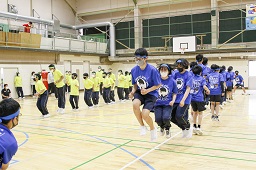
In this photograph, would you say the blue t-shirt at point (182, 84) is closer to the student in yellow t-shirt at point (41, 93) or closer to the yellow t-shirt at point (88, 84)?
the student in yellow t-shirt at point (41, 93)

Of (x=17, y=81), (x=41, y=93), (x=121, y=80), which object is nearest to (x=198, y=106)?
(x=41, y=93)

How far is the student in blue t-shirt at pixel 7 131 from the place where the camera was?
7.45 feet

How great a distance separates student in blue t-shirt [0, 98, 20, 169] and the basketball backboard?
21365 millimetres

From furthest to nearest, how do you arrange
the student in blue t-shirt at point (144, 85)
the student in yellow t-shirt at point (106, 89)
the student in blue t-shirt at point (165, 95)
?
1. the student in yellow t-shirt at point (106, 89)
2. the student in blue t-shirt at point (165, 95)
3. the student in blue t-shirt at point (144, 85)

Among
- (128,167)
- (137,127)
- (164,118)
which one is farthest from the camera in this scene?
(137,127)

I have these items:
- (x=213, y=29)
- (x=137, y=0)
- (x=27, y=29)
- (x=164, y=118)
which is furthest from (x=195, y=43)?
(x=164, y=118)

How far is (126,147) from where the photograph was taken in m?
5.93

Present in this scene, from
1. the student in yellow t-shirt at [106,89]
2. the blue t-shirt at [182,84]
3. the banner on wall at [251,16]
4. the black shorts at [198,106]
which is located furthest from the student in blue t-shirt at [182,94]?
the banner on wall at [251,16]

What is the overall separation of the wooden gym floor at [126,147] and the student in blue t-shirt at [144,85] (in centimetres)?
73

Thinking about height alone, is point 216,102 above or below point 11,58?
below

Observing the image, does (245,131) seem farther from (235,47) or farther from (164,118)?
(235,47)

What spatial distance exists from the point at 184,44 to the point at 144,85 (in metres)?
18.5

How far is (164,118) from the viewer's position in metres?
5.68

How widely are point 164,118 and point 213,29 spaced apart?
65.2 ft
